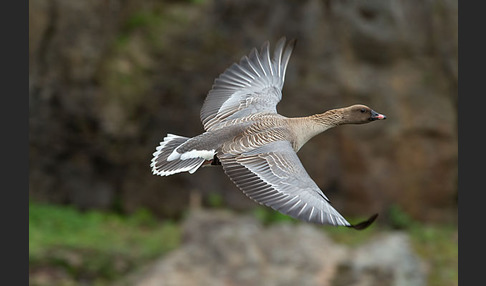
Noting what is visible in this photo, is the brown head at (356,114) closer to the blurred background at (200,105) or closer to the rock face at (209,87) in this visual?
the blurred background at (200,105)

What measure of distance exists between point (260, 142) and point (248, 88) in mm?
1569

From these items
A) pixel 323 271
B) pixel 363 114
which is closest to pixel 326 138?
pixel 323 271

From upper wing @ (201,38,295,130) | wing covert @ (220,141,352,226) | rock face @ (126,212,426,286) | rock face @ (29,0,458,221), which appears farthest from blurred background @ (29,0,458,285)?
wing covert @ (220,141,352,226)

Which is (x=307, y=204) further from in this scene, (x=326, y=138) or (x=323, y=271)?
(x=326, y=138)

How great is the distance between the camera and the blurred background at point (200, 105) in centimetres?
1331

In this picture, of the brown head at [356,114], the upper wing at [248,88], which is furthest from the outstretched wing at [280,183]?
the upper wing at [248,88]

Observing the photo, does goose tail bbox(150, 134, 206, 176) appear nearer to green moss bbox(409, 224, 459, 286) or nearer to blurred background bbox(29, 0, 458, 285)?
blurred background bbox(29, 0, 458, 285)

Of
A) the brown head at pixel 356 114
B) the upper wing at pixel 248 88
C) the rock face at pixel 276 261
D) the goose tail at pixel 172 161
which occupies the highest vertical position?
the upper wing at pixel 248 88

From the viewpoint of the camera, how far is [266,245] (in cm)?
1153

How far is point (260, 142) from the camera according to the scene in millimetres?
6258

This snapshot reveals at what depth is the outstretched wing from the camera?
550 cm

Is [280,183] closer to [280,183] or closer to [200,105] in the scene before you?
[280,183]

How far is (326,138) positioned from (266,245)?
3.15 metres

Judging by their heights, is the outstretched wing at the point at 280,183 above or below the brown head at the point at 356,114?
below
